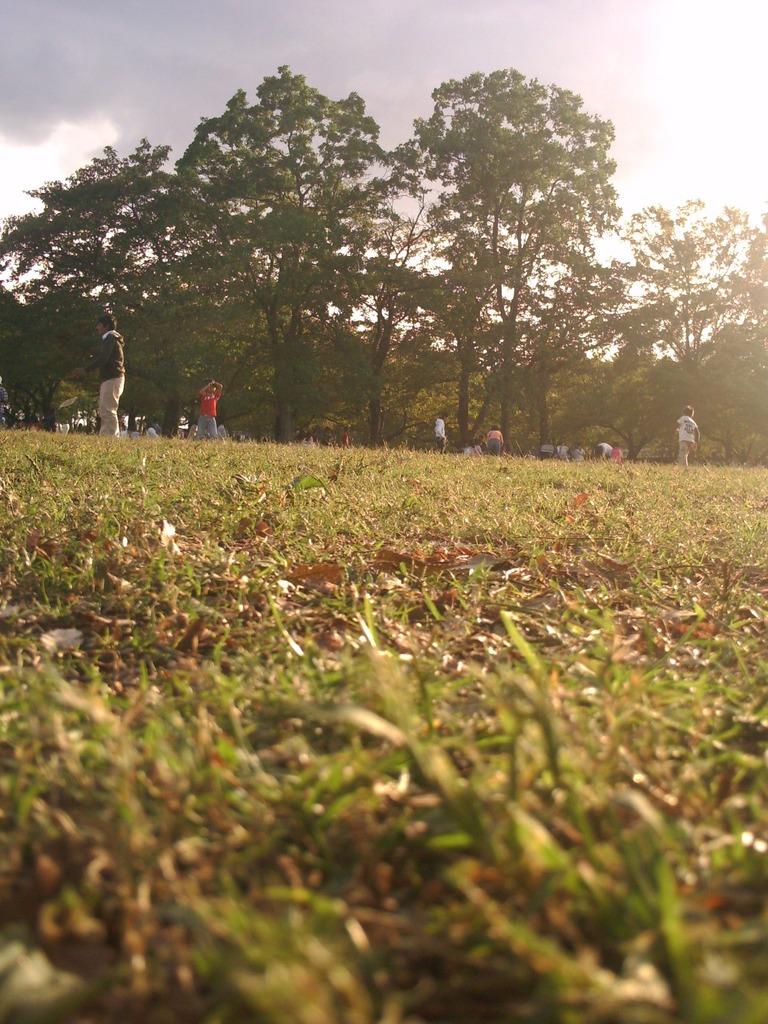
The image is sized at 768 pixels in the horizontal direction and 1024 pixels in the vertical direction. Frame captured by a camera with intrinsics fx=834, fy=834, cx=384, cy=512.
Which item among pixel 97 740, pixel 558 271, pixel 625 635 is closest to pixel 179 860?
pixel 97 740

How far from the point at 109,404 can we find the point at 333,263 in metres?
24.1

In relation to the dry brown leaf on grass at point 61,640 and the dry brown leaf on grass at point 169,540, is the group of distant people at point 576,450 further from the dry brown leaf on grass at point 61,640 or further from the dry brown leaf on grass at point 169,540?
the dry brown leaf on grass at point 61,640

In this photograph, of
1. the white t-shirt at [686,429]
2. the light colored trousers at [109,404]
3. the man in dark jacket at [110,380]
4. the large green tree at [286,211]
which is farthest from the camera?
the large green tree at [286,211]

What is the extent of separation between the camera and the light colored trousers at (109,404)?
15773mm

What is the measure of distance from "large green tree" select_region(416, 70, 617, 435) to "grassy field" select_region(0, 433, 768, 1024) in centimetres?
3653

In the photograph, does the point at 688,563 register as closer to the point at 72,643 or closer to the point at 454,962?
the point at 72,643

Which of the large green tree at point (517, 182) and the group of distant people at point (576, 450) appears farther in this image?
the large green tree at point (517, 182)

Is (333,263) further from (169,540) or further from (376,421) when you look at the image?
(169,540)

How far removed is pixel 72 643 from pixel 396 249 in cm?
4059

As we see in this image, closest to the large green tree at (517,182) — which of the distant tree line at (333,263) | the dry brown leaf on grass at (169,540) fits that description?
the distant tree line at (333,263)

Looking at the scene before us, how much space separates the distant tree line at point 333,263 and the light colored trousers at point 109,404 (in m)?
19.7

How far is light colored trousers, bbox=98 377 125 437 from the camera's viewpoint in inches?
621

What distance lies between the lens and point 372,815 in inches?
54.4

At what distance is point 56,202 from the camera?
139ft
